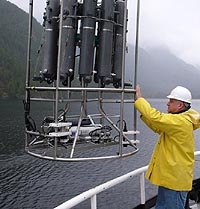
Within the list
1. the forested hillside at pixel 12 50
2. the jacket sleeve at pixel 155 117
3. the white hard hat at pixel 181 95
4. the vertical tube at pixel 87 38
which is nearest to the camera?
the jacket sleeve at pixel 155 117

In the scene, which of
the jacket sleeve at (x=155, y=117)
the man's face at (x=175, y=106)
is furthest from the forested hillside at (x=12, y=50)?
the jacket sleeve at (x=155, y=117)

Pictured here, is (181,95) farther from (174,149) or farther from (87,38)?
(87,38)

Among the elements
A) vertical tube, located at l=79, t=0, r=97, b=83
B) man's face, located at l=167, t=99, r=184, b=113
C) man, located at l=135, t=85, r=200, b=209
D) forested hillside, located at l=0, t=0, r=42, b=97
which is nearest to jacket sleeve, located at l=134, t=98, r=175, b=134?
man, located at l=135, t=85, r=200, b=209

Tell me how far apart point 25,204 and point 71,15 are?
18.7m

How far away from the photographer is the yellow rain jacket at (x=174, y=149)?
3.56 meters

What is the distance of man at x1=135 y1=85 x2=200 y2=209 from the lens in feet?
11.7

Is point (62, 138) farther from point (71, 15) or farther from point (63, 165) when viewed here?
point (63, 165)

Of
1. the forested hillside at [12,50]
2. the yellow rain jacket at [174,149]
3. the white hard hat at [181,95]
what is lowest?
the yellow rain jacket at [174,149]

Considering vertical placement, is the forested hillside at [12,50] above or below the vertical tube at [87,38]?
above

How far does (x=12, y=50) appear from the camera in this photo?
5522 inches

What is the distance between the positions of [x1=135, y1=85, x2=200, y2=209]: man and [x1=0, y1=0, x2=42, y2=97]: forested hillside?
113499 millimetres

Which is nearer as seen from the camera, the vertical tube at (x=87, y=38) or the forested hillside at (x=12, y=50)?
the vertical tube at (x=87, y=38)

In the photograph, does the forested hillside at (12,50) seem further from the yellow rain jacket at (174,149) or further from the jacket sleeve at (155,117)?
the jacket sleeve at (155,117)

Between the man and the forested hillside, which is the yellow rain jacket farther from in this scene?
the forested hillside
